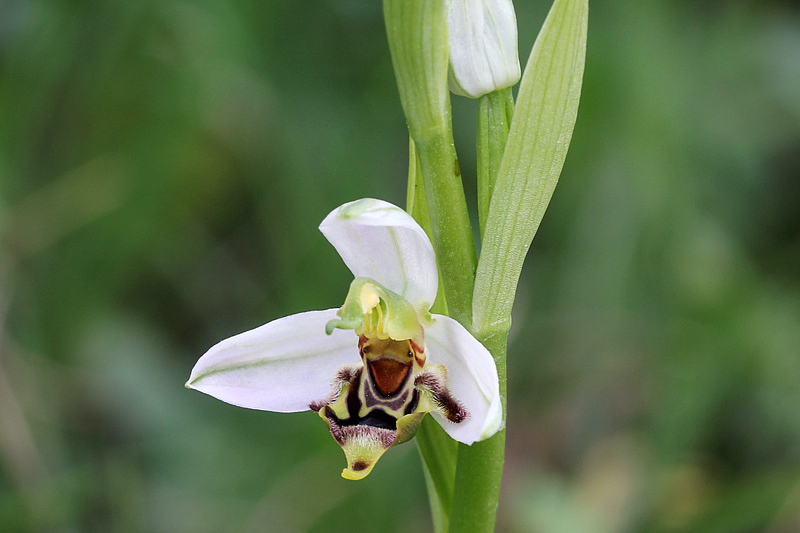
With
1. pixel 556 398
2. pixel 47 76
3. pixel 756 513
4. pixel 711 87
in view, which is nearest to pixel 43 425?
pixel 47 76

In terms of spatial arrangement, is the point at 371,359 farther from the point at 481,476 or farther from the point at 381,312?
the point at 481,476

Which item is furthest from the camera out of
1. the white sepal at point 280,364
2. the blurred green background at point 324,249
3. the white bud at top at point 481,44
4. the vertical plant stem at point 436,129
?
the blurred green background at point 324,249

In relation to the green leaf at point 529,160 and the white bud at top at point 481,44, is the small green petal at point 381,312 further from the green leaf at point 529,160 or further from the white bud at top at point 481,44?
the white bud at top at point 481,44

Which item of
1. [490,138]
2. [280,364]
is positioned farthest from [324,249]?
[490,138]

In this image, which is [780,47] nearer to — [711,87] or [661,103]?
[711,87]

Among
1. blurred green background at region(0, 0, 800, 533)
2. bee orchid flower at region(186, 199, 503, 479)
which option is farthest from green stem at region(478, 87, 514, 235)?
blurred green background at region(0, 0, 800, 533)

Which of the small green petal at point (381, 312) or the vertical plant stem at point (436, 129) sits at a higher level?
the vertical plant stem at point (436, 129)

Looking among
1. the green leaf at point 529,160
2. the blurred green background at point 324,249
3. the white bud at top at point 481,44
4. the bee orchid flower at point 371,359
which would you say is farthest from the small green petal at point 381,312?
the blurred green background at point 324,249
